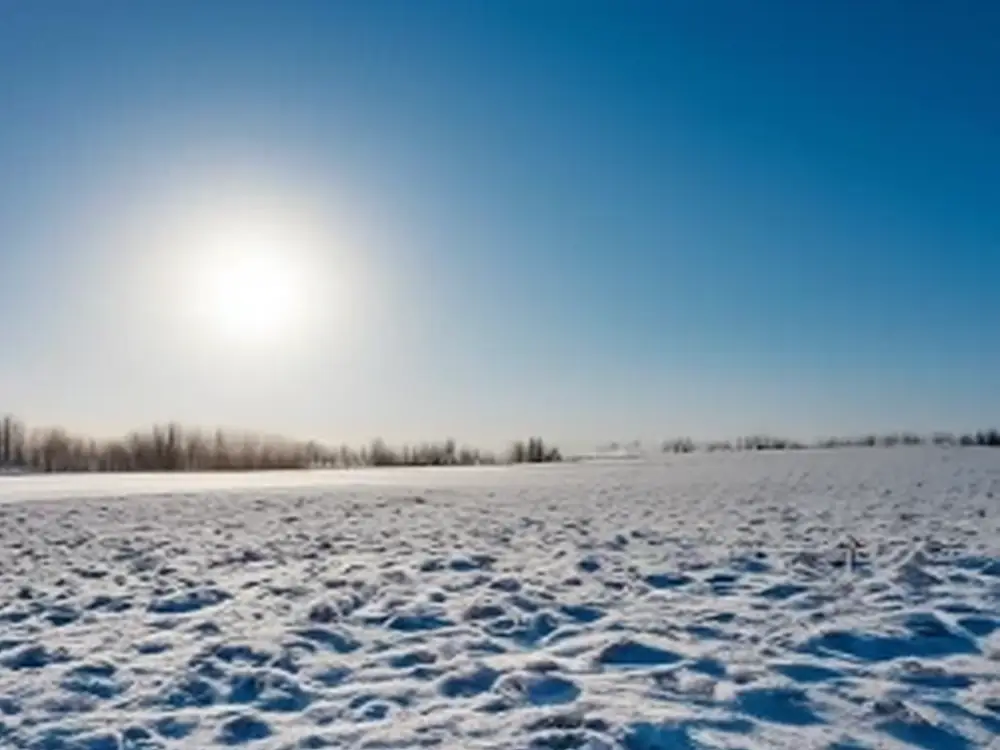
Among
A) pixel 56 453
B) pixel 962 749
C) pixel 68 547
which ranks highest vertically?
pixel 56 453

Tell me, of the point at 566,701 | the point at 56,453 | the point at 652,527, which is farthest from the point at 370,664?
the point at 56,453

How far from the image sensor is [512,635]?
687 centimetres

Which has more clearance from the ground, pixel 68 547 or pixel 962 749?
pixel 68 547

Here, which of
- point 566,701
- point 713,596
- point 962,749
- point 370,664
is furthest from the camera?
point 713,596

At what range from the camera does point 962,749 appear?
4.42 m

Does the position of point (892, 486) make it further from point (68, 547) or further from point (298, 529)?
point (68, 547)

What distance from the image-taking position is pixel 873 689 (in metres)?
5.24

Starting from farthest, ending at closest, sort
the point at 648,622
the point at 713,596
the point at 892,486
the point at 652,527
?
the point at 892,486 < the point at 652,527 < the point at 713,596 < the point at 648,622

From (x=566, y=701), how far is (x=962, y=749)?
218cm

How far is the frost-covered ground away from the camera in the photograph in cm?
486

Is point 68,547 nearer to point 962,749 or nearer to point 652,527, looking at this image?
point 652,527

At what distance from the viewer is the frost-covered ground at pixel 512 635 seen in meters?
4.86

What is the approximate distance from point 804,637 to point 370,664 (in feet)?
10.8

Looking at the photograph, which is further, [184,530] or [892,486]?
[892,486]
